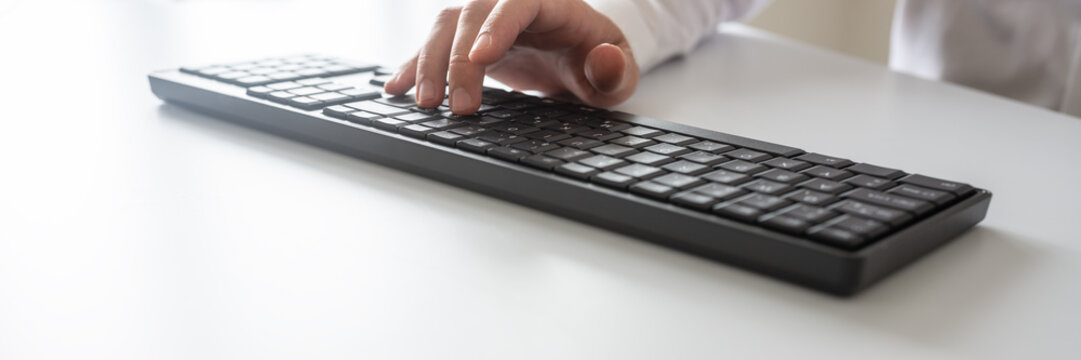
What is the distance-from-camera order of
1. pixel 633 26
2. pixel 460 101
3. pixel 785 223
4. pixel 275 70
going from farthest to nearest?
pixel 633 26 → pixel 275 70 → pixel 460 101 → pixel 785 223

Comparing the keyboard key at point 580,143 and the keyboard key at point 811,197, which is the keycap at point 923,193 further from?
the keyboard key at point 580,143

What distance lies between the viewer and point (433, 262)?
385 mm

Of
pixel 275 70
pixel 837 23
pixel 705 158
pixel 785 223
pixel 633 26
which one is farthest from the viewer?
pixel 837 23

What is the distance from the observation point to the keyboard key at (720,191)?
1.26ft

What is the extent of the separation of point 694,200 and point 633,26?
471 millimetres

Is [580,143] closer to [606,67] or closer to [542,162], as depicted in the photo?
[542,162]

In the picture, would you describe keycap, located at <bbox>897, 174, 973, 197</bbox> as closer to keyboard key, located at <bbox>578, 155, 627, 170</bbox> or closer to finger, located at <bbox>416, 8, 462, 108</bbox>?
keyboard key, located at <bbox>578, 155, 627, 170</bbox>

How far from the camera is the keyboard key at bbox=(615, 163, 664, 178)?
1.36 ft

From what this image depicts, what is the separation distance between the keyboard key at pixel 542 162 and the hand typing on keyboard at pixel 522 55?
0.41ft

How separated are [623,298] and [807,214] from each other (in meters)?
0.08

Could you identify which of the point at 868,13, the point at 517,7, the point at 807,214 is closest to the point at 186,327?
the point at 807,214

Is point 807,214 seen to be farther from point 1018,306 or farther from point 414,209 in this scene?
point 414,209

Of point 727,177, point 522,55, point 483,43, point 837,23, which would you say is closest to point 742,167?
point 727,177

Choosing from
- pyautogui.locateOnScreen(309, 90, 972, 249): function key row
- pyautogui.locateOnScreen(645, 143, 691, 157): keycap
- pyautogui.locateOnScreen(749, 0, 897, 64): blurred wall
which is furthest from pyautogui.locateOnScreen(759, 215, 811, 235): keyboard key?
pyautogui.locateOnScreen(749, 0, 897, 64): blurred wall
